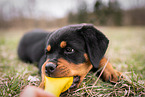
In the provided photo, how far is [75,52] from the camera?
188 cm

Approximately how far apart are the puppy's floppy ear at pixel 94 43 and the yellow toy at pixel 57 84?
528 millimetres

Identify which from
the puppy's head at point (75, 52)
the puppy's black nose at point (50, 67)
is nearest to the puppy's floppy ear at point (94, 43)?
the puppy's head at point (75, 52)

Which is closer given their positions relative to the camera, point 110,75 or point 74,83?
point 74,83

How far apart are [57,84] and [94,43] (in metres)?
0.94

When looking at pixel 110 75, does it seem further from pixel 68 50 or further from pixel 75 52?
pixel 68 50

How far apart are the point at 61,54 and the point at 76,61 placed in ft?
0.86

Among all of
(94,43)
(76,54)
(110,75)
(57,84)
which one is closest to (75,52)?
(76,54)

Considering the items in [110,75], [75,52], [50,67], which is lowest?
[110,75]

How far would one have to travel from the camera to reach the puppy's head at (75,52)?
1.68m

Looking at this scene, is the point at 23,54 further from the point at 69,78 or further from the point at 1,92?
the point at 69,78

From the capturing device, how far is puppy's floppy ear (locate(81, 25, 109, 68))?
1950 millimetres

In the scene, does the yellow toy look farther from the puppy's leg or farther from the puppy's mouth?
the puppy's leg

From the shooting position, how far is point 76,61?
5.99 feet

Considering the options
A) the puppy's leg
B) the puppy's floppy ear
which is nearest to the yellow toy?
the puppy's floppy ear
